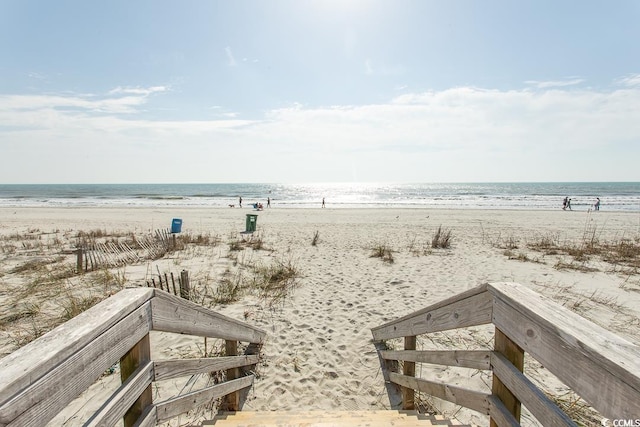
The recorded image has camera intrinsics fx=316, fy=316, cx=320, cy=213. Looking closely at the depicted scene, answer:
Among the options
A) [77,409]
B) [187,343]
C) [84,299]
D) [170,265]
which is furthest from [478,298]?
[170,265]

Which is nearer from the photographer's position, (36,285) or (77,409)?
(77,409)

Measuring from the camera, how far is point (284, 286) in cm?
738

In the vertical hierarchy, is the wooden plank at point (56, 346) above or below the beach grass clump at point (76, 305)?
above

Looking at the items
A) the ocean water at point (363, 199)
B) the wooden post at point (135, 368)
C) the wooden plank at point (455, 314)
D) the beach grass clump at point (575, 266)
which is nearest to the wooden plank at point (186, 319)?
the wooden post at point (135, 368)

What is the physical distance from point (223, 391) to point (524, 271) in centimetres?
865

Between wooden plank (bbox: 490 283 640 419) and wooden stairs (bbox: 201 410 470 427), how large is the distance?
1594 millimetres

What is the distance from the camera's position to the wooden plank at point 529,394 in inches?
46.0

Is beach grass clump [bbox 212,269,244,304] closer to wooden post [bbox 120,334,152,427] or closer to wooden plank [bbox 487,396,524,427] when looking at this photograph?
wooden post [bbox 120,334,152,427]

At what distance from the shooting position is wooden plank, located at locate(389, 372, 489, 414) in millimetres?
1803

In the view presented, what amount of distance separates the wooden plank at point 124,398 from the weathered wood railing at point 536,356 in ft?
5.49

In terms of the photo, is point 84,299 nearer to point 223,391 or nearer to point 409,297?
point 223,391

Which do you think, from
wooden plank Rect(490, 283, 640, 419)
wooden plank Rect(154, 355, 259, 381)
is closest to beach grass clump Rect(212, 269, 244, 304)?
wooden plank Rect(154, 355, 259, 381)

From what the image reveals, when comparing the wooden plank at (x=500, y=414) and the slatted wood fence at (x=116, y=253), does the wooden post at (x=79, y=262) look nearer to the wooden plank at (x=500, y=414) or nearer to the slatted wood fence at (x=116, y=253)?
the slatted wood fence at (x=116, y=253)

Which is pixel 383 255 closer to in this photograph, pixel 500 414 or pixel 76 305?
Result: pixel 76 305
